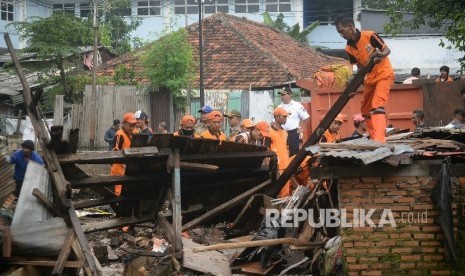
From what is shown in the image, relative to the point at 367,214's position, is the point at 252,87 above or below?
above

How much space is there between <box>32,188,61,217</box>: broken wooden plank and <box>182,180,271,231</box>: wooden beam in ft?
7.11

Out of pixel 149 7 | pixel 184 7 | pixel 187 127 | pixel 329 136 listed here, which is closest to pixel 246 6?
pixel 184 7

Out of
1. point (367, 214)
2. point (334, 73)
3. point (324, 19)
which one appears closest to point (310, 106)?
point (334, 73)

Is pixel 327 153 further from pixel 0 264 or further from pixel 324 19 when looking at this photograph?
pixel 324 19

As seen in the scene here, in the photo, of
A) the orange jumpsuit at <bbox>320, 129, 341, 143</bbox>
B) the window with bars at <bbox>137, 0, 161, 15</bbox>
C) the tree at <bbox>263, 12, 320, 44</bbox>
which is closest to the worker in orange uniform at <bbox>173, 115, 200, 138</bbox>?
the orange jumpsuit at <bbox>320, 129, 341, 143</bbox>

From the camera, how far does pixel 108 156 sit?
9281 millimetres

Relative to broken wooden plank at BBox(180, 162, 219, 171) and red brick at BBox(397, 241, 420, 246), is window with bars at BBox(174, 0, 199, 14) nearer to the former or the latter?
broken wooden plank at BBox(180, 162, 219, 171)

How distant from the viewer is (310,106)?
15945 millimetres

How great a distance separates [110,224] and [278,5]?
34.2 meters

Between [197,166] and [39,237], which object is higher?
[197,166]

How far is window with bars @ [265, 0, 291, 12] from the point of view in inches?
1691

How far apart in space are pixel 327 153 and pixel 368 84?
7.39 feet

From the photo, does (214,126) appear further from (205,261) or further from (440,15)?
(440,15)

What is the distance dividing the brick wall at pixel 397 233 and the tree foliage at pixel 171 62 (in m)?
17.1
